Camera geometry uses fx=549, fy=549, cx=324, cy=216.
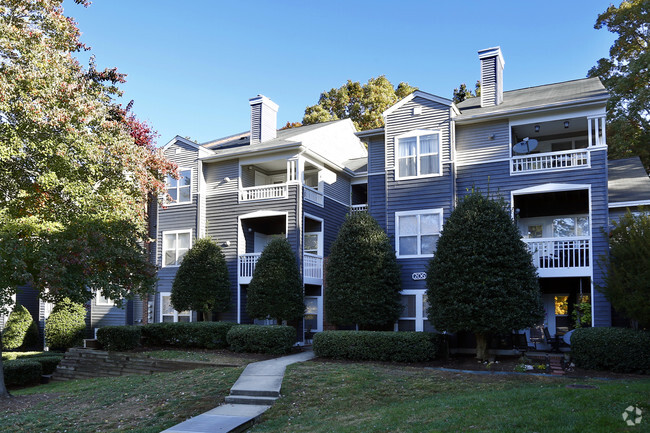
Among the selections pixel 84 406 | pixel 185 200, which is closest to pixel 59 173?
pixel 84 406

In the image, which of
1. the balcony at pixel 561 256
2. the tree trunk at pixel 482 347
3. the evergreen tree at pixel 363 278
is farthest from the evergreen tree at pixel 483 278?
the evergreen tree at pixel 363 278

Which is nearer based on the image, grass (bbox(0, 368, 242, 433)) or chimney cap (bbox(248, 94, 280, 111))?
grass (bbox(0, 368, 242, 433))

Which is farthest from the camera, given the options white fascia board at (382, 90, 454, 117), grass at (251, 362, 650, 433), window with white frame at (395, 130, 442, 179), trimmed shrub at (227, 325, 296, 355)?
window with white frame at (395, 130, 442, 179)

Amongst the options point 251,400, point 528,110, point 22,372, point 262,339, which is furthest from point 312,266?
point 251,400

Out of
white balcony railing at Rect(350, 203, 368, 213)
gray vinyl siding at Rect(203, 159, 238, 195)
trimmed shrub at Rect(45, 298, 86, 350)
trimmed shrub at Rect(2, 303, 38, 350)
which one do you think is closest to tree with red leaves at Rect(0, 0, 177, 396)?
gray vinyl siding at Rect(203, 159, 238, 195)

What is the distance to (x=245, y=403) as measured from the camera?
11289mm

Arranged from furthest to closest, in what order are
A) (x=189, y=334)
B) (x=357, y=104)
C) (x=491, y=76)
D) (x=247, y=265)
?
1. (x=357, y=104)
2. (x=247, y=265)
3. (x=491, y=76)
4. (x=189, y=334)

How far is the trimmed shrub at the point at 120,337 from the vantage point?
1956 cm

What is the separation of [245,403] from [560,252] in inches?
462

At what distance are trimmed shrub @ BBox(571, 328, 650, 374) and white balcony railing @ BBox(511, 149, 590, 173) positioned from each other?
591 cm

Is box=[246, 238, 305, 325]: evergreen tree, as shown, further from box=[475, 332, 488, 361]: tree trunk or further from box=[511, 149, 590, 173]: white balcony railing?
box=[511, 149, 590, 173]: white balcony railing

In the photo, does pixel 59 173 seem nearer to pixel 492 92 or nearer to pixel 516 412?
pixel 516 412

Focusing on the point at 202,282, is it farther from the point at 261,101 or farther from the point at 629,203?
the point at 629,203

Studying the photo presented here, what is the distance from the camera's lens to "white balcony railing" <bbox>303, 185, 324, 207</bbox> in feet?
70.3
